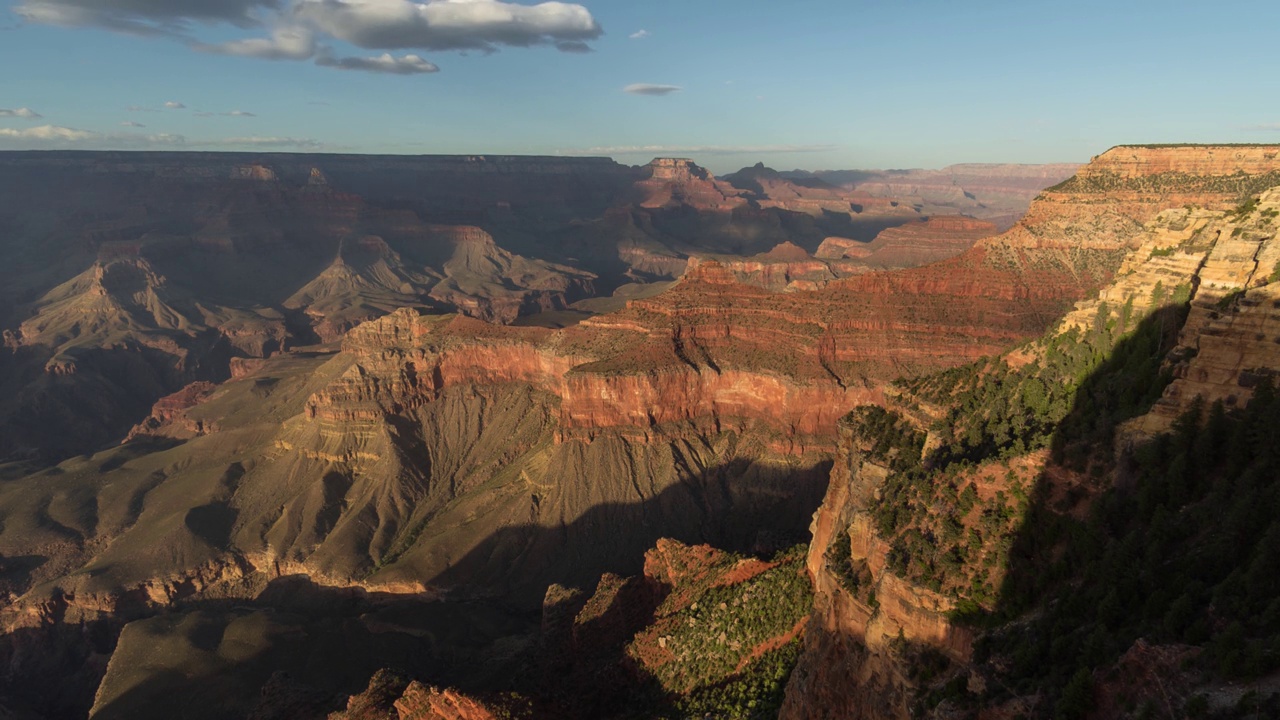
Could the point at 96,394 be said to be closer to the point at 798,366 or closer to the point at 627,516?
the point at 627,516

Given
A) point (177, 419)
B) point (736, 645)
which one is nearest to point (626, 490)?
point (736, 645)

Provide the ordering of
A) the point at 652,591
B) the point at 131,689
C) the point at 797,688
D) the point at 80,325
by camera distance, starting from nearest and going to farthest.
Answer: the point at 797,688 < the point at 652,591 < the point at 131,689 < the point at 80,325

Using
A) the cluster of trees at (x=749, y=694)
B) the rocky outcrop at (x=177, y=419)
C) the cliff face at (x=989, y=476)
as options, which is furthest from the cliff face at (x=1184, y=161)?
the rocky outcrop at (x=177, y=419)

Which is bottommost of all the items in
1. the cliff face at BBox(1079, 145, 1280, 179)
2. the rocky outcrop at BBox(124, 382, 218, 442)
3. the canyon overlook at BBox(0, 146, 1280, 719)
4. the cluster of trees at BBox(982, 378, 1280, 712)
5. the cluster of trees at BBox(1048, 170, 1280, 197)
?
the rocky outcrop at BBox(124, 382, 218, 442)

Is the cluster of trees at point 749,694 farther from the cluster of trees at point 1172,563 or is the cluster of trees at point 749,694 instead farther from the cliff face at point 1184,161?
the cliff face at point 1184,161

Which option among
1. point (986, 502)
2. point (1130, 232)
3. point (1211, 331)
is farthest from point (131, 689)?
point (1130, 232)

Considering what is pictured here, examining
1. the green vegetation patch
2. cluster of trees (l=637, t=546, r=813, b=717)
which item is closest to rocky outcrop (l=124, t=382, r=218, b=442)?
the green vegetation patch

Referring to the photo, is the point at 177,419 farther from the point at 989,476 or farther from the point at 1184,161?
the point at 1184,161

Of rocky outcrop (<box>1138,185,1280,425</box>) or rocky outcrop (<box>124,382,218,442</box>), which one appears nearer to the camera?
rocky outcrop (<box>1138,185,1280,425</box>)

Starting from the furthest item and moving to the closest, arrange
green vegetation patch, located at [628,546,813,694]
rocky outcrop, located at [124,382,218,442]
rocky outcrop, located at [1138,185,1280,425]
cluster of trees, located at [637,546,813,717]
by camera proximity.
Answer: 1. rocky outcrop, located at [124,382,218,442]
2. green vegetation patch, located at [628,546,813,694]
3. cluster of trees, located at [637,546,813,717]
4. rocky outcrop, located at [1138,185,1280,425]

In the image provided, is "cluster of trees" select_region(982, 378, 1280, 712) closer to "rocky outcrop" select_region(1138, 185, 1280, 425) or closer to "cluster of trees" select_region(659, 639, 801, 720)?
"rocky outcrop" select_region(1138, 185, 1280, 425)

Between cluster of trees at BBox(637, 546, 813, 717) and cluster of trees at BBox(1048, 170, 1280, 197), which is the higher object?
cluster of trees at BBox(1048, 170, 1280, 197)
